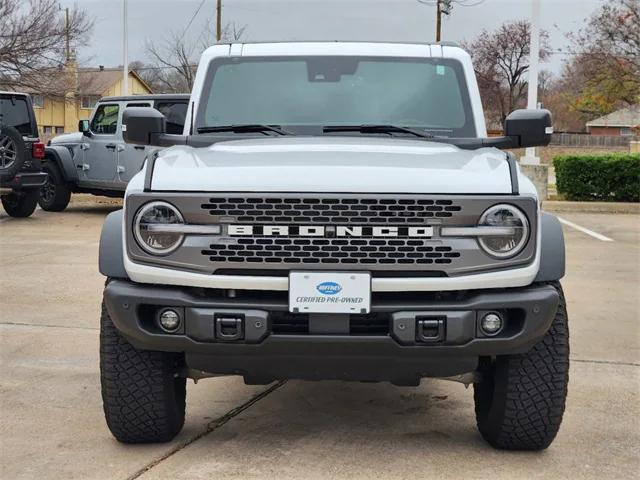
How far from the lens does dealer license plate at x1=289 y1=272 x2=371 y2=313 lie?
3.36 meters

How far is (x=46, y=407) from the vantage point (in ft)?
15.1

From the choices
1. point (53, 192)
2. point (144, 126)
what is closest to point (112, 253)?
point (144, 126)

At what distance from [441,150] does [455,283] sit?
934 mm

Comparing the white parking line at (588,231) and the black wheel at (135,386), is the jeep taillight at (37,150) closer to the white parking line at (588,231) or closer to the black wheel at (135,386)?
the white parking line at (588,231)

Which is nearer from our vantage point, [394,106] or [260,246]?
[260,246]

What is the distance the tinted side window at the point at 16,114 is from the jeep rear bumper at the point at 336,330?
412 inches

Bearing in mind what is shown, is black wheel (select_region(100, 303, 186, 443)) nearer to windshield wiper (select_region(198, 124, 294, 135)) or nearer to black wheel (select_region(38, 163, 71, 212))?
windshield wiper (select_region(198, 124, 294, 135))

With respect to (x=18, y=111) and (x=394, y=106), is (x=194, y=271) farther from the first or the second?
(x=18, y=111)

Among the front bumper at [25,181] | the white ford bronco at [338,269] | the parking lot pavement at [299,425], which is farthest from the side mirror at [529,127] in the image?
the front bumper at [25,181]

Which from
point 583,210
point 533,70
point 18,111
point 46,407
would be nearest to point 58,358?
point 46,407

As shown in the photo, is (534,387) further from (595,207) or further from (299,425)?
(595,207)

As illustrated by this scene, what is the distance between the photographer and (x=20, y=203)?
14102 millimetres

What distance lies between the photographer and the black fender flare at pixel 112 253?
357 centimetres

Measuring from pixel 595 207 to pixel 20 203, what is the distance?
10163 mm
